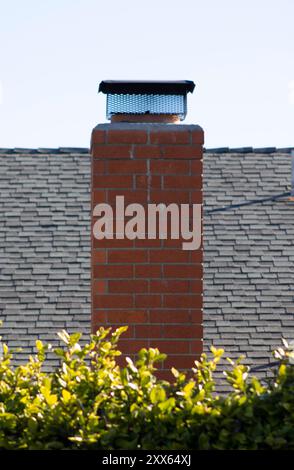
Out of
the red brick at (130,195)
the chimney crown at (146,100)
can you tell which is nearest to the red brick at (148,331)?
the red brick at (130,195)

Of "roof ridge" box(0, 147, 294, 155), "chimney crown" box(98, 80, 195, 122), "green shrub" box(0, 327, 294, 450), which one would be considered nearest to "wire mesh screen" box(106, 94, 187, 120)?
"chimney crown" box(98, 80, 195, 122)

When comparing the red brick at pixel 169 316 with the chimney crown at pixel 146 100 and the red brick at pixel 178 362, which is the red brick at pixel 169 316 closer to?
the red brick at pixel 178 362

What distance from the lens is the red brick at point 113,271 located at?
6152 mm

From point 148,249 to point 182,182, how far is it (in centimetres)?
48

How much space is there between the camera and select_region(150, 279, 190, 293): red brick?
6.15 m

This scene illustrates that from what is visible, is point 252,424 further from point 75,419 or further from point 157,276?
point 157,276

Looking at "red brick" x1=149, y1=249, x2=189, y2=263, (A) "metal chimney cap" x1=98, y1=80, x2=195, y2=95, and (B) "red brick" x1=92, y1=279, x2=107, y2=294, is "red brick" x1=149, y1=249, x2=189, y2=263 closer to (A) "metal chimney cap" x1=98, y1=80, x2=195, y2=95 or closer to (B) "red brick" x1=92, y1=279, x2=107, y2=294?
(B) "red brick" x1=92, y1=279, x2=107, y2=294

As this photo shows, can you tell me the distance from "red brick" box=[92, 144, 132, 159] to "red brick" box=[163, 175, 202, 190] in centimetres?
29

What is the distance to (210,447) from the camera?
16.3ft

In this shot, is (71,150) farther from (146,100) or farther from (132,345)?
(132,345)

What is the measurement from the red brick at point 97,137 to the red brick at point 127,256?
714 mm

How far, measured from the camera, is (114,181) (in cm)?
625

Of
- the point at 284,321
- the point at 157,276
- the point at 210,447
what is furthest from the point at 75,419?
the point at 284,321
